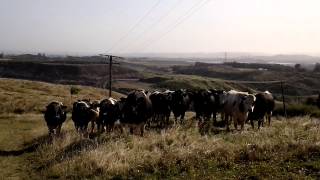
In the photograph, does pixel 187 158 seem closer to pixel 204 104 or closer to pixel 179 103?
pixel 204 104

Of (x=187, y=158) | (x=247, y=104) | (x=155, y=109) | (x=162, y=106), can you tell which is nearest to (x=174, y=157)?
(x=187, y=158)

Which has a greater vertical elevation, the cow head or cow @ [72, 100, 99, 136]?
the cow head

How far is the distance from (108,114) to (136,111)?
98.7 inches

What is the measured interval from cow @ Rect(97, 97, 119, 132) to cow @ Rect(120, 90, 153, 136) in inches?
53.6

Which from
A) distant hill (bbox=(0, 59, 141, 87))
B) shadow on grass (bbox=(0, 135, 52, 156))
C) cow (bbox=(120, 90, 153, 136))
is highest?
cow (bbox=(120, 90, 153, 136))

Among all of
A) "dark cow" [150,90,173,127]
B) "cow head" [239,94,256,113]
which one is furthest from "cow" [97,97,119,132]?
"cow head" [239,94,256,113]

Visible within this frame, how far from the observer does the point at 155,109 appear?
28203mm

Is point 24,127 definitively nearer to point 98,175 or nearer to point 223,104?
point 223,104

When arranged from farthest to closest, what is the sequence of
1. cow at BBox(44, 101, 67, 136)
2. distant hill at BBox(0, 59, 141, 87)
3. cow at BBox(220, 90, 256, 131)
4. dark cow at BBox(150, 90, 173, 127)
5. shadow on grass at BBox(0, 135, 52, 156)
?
distant hill at BBox(0, 59, 141, 87) → dark cow at BBox(150, 90, 173, 127) → cow at BBox(220, 90, 256, 131) → cow at BBox(44, 101, 67, 136) → shadow on grass at BBox(0, 135, 52, 156)

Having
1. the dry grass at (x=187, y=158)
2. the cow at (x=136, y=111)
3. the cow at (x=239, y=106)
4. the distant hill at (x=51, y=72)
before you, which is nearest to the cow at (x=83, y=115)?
the cow at (x=136, y=111)

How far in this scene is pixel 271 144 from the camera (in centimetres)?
Result: 1661

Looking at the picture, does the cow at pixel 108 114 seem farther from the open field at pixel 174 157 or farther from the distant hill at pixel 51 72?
the distant hill at pixel 51 72

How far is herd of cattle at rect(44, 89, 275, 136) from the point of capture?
22719mm

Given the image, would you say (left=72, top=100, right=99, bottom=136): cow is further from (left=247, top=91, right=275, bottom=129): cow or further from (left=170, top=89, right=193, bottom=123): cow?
(left=247, top=91, right=275, bottom=129): cow
